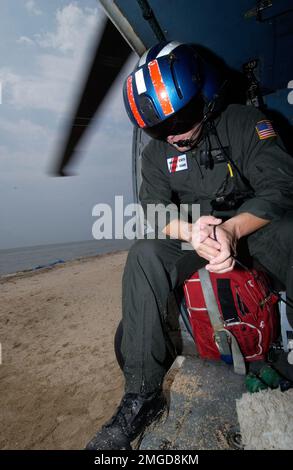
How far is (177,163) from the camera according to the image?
193cm

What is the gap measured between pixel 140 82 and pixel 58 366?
8.68 feet

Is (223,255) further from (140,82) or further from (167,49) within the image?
(167,49)

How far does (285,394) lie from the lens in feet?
4.49

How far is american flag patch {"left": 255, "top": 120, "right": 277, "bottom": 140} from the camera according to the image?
1592 mm

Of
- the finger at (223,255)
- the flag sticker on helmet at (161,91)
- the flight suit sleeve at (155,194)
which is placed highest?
the flag sticker on helmet at (161,91)

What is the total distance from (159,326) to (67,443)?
1.01m

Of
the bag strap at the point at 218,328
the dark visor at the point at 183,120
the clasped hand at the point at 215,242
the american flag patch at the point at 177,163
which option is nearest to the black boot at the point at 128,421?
the bag strap at the point at 218,328

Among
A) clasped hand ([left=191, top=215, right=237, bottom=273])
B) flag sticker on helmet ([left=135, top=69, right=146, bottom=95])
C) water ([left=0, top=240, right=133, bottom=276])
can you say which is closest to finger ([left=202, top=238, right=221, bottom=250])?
clasped hand ([left=191, top=215, right=237, bottom=273])

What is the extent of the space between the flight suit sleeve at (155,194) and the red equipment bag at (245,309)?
494 millimetres

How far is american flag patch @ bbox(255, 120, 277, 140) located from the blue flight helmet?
12.5 inches

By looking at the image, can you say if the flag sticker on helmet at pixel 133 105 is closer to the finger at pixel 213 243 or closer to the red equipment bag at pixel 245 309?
the finger at pixel 213 243

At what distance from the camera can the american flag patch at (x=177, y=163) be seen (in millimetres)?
1909

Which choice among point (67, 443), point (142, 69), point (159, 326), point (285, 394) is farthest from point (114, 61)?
point (67, 443)

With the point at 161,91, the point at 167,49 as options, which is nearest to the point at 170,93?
the point at 161,91
